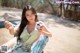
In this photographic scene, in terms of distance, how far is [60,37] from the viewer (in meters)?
3.40

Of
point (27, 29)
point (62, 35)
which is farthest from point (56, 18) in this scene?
point (27, 29)

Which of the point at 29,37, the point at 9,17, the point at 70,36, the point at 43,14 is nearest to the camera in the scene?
the point at 29,37

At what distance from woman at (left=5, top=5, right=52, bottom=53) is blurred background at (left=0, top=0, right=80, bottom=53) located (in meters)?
0.60

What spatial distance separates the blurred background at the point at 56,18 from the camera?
2.97 m

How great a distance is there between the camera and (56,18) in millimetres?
3336

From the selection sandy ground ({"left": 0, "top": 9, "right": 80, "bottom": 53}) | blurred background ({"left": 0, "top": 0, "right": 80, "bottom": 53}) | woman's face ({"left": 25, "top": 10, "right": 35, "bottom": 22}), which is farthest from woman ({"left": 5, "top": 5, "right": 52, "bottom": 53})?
sandy ground ({"left": 0, "top": 9, "right": 80, "bottom": 53})

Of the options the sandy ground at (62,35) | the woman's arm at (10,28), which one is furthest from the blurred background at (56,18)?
the woman's arm at (10,28)

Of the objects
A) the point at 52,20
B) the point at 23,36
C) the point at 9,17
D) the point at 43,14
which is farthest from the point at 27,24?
the point at 52,20

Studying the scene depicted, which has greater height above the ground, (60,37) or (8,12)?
(8,12)

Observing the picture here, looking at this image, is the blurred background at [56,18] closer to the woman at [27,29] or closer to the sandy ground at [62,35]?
the sandy ground at [62,35]

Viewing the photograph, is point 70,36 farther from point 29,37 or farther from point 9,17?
point 29,37

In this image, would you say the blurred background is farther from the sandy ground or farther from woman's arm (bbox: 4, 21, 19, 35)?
woman's arm (bbox: 4, 21, 19, 35)

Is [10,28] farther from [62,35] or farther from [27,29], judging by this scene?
[62,35]

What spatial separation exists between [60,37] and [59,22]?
230 mm
